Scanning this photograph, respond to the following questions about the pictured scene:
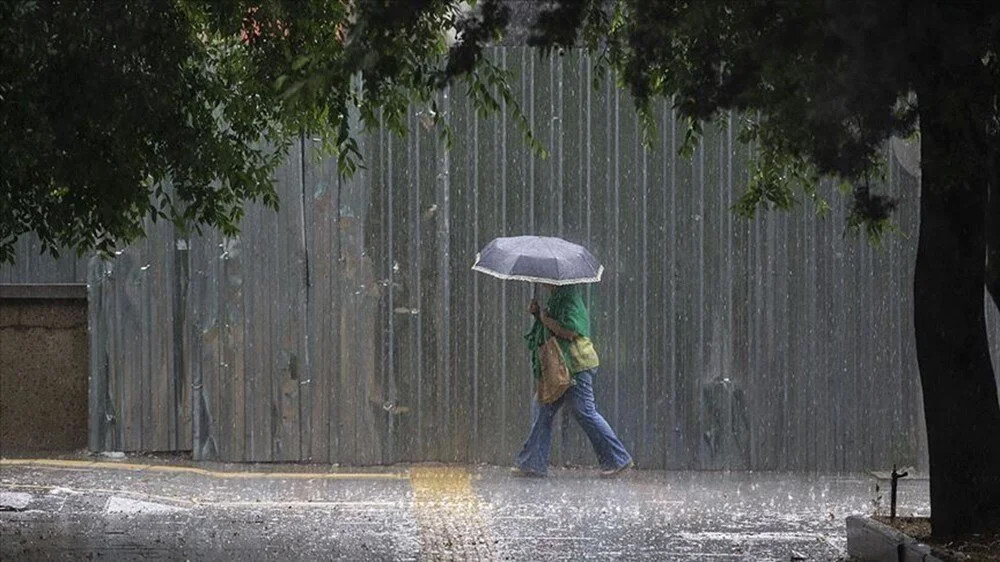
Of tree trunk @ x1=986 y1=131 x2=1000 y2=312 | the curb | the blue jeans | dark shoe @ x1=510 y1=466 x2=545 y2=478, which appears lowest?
the curb

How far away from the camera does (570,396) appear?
46.5 feet

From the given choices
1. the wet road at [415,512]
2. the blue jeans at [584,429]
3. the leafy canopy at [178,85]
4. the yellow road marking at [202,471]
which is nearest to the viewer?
the leafy canopy at [178,85]

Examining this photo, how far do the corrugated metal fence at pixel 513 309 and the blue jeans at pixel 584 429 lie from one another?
1.26ft

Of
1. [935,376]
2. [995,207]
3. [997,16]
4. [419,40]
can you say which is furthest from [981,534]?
[419,40]

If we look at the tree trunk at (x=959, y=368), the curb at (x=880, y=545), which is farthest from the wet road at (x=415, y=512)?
the tree trunk at (x=959, y=368)

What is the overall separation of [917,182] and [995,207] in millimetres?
5501

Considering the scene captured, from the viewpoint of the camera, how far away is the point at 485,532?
11.2m

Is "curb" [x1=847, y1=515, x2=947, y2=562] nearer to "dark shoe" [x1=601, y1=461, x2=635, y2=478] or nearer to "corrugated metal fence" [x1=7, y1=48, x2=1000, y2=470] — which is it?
"dark shoe" [x1=601, y1=461, x2=635, y2=478]

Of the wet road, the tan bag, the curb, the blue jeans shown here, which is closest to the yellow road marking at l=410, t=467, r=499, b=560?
the wet road

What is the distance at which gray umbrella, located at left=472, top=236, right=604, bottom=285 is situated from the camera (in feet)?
44.5

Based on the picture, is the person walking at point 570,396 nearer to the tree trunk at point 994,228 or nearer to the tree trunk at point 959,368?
the tree trunk at point 959,368

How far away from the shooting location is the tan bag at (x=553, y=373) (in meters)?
14.0

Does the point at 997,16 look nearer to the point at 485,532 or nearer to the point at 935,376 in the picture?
the point at 935,376

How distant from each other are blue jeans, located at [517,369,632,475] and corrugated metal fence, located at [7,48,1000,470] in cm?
38
